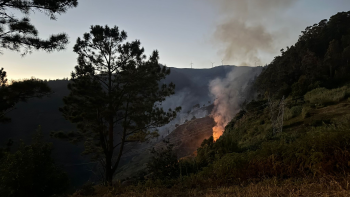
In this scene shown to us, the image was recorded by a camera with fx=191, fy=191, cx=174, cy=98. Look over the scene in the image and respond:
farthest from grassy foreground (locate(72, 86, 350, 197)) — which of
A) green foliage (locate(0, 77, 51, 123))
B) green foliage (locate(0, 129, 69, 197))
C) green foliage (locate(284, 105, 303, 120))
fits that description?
green foliage (locate(0, 129, 69, 197))

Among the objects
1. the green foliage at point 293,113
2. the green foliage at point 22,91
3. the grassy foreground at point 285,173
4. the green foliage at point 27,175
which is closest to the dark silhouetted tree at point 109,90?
the green foliage at point 22,91

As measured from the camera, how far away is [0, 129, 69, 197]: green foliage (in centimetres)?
1789

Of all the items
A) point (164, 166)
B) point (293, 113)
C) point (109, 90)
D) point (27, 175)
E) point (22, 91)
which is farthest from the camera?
point (27, 175)

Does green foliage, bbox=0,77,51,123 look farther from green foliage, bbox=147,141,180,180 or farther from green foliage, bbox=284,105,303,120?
green foliage, bbox=284,105,303,120

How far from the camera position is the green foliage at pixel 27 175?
1789 cm

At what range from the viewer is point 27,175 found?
731 inches

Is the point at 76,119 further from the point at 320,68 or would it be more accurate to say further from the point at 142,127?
the point at 320,68

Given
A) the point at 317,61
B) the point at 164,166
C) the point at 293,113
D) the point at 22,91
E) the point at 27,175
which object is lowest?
the point at 27,175

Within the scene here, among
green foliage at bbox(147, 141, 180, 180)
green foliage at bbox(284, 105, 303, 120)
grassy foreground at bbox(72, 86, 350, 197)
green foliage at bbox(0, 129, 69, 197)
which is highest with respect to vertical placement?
green foliage at bbox(284, 105, 303, 120)

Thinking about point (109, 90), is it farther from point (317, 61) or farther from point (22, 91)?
point (317, 61)

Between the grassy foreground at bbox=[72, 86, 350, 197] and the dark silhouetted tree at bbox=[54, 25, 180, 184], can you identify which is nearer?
the grassy foreground at bbox=[72, 86, 350, 197]

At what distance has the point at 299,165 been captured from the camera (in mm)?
5512

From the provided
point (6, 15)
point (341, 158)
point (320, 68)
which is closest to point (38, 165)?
point (6, 15)

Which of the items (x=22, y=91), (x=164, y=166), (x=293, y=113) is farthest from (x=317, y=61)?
Result: (x=22, y=91)
